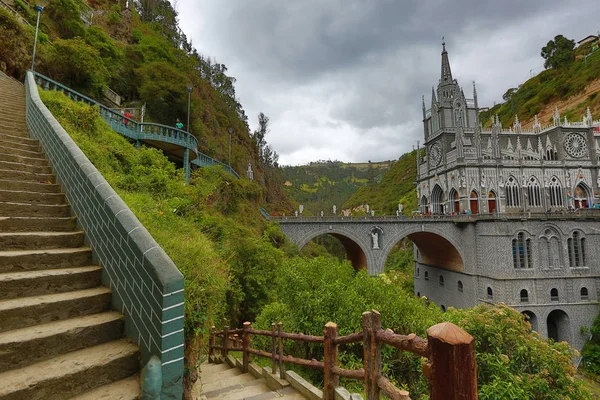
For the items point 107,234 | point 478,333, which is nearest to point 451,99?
point 478,333

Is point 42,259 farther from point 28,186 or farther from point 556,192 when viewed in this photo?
point 556,192

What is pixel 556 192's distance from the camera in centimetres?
2834

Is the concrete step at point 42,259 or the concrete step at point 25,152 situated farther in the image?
the concrete step at point 25,152

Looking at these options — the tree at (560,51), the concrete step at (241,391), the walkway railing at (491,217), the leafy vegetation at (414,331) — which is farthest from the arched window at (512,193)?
the tree at (560,51)

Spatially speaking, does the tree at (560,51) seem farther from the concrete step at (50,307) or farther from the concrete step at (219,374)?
the concrete step at (50,307)

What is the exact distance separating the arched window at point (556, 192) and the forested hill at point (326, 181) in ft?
159

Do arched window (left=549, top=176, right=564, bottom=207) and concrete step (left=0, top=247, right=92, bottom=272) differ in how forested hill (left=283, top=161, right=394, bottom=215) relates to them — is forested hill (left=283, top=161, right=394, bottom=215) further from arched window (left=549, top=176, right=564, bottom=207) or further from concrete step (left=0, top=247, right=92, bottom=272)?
concrete step (left=0, top=247, right=92, bottom=272)

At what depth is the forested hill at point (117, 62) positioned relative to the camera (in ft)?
48.1

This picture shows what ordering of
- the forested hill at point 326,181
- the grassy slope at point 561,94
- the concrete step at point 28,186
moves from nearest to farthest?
the concrete step at point 28,186 → the grassy slope at point 561,94 → the forested hill at point 326,181

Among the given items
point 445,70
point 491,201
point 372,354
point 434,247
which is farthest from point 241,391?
point 445,70

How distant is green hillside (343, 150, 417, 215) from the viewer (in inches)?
2426

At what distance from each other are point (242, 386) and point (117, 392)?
371cm

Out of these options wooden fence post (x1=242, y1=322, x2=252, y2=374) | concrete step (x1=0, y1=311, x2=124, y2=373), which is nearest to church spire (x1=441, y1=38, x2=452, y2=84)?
wooden fence post (x1=242, y1=322, x2=252, y2=374)

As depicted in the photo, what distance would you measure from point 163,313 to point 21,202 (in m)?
3.91
